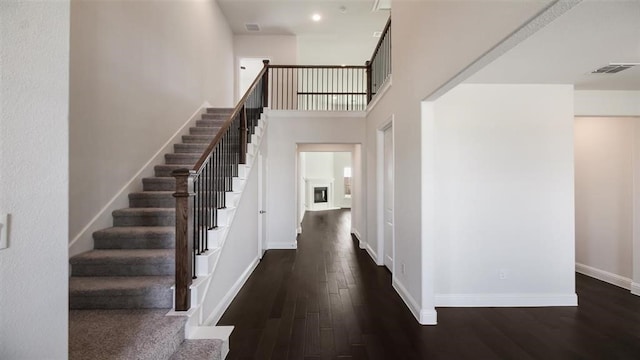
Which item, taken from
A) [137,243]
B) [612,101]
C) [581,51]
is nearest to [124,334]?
[137,243]

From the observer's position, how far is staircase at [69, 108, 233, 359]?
174cm

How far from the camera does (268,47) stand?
7.55m

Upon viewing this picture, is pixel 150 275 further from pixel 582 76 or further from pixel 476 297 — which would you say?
pixel 582 76

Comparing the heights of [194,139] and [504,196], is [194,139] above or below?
above

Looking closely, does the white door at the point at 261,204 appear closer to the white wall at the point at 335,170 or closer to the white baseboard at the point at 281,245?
the white baseboard at the point at 281,245

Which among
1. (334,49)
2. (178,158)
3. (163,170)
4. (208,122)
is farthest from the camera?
(334,49)

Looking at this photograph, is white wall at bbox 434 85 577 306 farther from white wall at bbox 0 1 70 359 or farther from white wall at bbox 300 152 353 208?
white wall at bbox 300 152 353 208

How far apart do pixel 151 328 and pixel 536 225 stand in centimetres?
385

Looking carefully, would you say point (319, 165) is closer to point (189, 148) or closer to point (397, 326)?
point (189, 148)

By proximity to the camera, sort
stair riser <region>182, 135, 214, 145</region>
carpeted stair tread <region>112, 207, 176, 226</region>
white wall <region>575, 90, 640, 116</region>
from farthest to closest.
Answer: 1. stair riser <region>182, 135, 214, 145</region>
2. white wall <region>575, 90, 640, 116</region>
3. carpeted stair tread <region>112, 207, 176, 226</region>

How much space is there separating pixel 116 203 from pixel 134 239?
703 millimetres

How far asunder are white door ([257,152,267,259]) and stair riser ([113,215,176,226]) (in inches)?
74.2

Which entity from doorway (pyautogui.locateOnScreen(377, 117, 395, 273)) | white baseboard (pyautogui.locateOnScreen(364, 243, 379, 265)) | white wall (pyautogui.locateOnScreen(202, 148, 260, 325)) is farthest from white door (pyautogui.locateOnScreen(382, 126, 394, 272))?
white wall (pyautogui.locateOnScreen(202, 148, 260, 325))

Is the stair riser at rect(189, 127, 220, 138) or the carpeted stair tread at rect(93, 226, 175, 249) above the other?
the stair riser at rect(189, 127, 220, 138)
